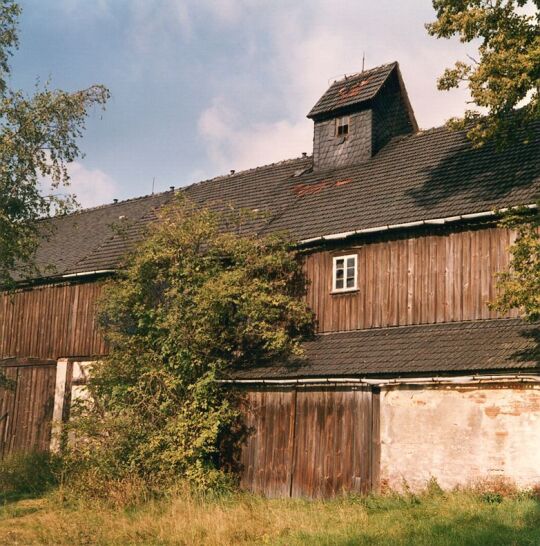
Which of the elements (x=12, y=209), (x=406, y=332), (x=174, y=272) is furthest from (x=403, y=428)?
(x=12, y=209)

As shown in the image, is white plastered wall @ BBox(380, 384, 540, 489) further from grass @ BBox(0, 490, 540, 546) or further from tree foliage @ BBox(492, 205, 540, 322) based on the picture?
tree foliage @ BBox(492, 205, 540, 322)

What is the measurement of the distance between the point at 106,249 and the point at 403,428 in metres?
14.0

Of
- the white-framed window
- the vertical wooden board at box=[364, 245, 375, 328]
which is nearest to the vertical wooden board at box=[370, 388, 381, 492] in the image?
the vertical wooden board at box=[364, 245, 375, 328]

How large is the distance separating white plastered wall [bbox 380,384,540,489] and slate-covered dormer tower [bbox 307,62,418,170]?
35.7ft

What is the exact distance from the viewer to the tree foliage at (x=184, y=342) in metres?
19.5

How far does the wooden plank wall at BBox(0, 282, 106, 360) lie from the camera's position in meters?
26.8

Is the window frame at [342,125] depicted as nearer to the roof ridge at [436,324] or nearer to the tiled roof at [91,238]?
the tiled roof at [91,238]

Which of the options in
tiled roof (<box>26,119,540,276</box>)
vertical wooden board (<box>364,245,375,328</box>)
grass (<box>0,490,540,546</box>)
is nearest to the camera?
grass (<box>0,490,540,546</box>)

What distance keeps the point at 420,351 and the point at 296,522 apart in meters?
5.26

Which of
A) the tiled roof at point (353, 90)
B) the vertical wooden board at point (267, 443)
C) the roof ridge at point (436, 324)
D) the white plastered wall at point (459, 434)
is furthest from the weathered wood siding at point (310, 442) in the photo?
the tiled roof at point (353, 90)

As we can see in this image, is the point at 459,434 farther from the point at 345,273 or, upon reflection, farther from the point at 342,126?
the point at 342,126

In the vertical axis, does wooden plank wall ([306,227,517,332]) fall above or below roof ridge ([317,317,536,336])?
above

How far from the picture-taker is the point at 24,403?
90.0 ft

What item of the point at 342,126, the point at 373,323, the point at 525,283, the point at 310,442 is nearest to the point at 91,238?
the point at 342,126
